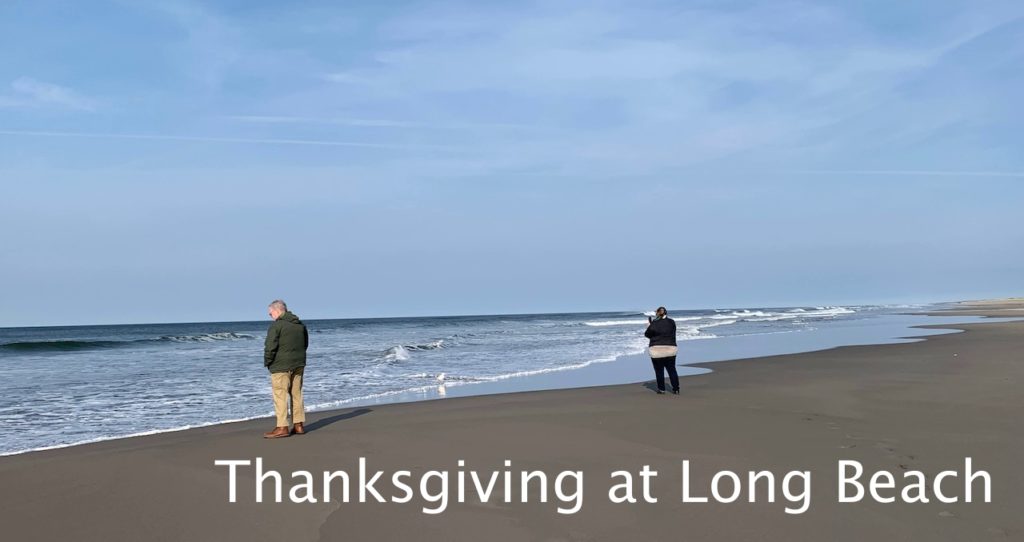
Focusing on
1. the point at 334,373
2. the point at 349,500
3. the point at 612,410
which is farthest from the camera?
the point at 334,373

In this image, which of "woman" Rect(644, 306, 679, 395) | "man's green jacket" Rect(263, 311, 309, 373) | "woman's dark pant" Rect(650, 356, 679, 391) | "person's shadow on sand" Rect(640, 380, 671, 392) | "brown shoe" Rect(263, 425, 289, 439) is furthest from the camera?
"person's shadow on sand" Rect(640, 380, 671, 392)

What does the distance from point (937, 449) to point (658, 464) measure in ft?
9.34

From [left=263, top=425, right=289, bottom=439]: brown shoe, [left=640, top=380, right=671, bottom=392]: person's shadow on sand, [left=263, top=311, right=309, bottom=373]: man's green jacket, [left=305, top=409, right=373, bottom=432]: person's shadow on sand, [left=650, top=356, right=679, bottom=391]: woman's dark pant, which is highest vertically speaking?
[left=263, top=311, right=309, bottom=373]: man's green jacket

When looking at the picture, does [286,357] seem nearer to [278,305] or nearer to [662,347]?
[278,305]

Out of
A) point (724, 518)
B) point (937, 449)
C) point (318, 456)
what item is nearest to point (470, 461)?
point (318, 456)

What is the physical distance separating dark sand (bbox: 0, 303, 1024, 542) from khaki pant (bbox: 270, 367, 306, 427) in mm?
345

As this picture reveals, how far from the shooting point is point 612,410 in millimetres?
11156

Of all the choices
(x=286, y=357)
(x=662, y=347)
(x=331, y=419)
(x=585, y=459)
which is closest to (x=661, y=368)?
(x=662, y=347)

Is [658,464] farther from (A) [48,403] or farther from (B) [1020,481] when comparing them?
(A) [48,403]

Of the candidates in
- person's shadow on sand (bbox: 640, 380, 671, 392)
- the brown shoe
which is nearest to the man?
the brown shoe

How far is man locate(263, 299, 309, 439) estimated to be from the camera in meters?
9.93

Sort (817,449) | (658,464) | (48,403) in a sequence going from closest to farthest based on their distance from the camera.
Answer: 1. (658,464)
2. (817,449)
3. (48,403)

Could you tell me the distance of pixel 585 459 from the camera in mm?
7633

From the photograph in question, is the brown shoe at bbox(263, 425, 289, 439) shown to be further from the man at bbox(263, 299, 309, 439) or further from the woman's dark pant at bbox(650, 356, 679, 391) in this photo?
the woman's dark pant at bbox(650, 356, 679, 391)
